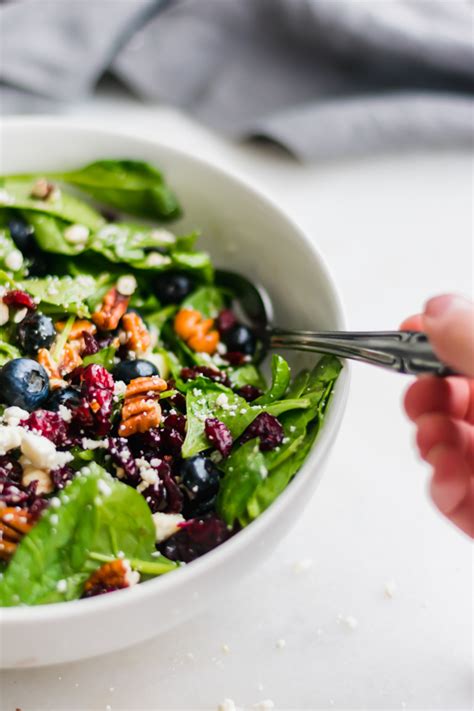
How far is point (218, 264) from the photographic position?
2.34m

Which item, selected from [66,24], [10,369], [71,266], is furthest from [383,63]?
[10,369]

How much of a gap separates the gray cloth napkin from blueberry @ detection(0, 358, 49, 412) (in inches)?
54.4

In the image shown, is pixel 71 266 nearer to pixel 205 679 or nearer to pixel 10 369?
pixel 10 369

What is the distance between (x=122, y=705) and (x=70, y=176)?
53.2 inches

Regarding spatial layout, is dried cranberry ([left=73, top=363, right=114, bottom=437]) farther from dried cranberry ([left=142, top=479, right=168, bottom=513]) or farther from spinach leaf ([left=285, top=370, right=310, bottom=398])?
spinach leaf ([left=285, top=370, right=310, bottom=398])

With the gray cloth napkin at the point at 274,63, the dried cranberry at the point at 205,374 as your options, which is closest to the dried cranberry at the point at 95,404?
the dried cranberry at the point at 205,374

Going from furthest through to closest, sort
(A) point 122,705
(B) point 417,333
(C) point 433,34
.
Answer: (C) point 433,34, (A) point 122,705, (B) point 417,333

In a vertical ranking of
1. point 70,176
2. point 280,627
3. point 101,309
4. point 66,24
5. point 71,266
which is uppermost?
point 66,24

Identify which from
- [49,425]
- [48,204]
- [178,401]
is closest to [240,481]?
[178,401]

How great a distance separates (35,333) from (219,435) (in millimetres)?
479

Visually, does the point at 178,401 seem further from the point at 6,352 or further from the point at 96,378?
the point at 6,352

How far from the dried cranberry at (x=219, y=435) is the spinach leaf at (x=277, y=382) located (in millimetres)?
152

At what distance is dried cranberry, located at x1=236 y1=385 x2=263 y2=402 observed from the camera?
74.6 inches

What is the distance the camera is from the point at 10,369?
1.72 metres
